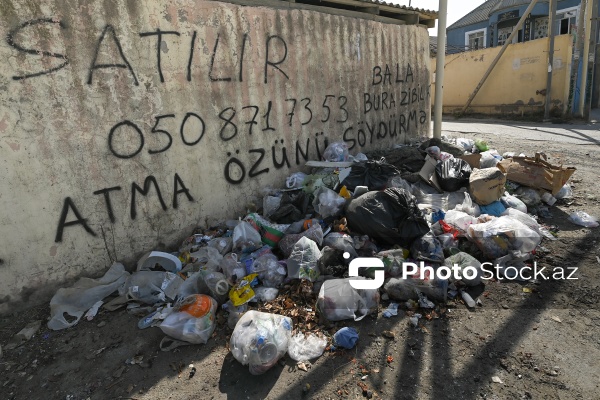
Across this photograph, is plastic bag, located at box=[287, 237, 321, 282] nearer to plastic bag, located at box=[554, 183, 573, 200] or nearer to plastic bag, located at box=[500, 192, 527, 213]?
plastic bag, located at box=[500, 192, 527, 213]

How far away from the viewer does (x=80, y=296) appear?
2.94m

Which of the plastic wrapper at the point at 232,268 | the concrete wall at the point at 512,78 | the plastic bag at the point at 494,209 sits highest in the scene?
the concrete wall at the point at 512,78

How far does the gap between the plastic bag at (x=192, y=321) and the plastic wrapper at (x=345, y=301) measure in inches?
31.5

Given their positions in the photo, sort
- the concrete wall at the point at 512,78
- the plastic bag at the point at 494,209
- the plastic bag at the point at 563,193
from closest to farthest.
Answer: the plastic bag at the point at 494,209 → the plastic bag at the point at 563,193 → the concrete wall at the point at 512,78

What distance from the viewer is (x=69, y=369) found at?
7.77 feet

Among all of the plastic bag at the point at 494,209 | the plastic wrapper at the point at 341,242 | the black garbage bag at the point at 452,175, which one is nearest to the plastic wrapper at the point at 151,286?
the plastic wrapper at the point at 341,242

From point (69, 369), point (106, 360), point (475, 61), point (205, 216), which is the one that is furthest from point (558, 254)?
point (475, 61)

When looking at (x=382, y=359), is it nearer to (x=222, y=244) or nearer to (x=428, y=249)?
(x=428, y=249)

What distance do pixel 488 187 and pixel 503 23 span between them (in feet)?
64.8

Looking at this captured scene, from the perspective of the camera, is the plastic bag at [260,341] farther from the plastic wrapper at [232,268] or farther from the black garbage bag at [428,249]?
the black garbage bag at [428,249]

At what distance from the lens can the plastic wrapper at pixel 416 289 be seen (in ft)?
8.77

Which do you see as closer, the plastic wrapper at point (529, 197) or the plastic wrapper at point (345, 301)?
the plastic wrapper at point (345, 301)

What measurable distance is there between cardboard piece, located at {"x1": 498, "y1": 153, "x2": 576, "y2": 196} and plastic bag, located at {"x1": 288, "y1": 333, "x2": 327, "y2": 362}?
335cm

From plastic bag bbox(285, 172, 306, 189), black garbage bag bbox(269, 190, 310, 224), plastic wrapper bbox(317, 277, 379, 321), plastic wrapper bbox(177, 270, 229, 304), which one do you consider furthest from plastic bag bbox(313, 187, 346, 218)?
plastic wrapper bbox(177, 270, 229, 304)
